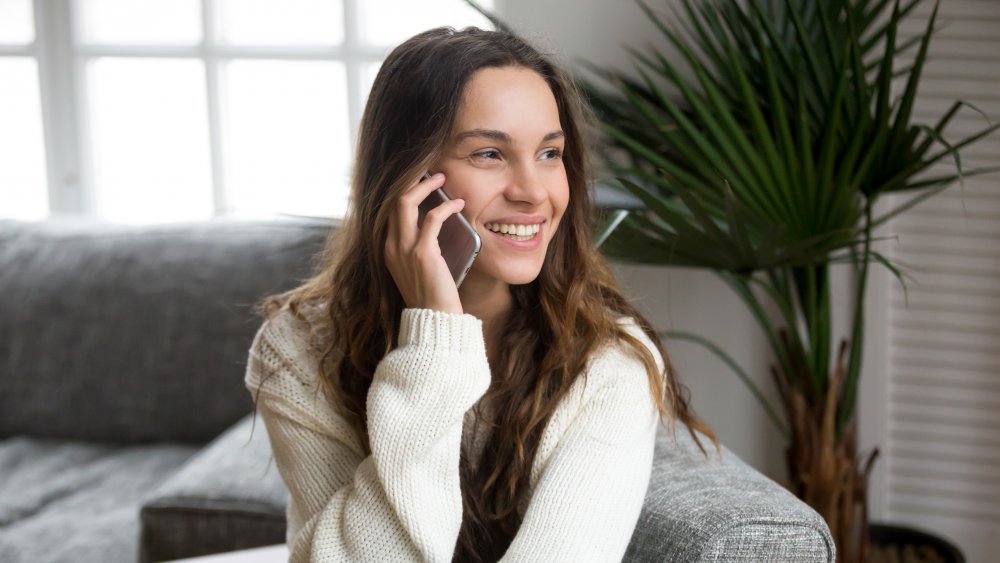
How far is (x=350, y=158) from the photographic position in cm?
314

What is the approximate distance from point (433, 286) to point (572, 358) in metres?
0.23

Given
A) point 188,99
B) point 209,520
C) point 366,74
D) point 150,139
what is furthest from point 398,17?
point 209,520

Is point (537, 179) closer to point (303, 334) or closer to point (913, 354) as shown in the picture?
point (303, 334)

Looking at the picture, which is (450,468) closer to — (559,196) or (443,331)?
(443,331)

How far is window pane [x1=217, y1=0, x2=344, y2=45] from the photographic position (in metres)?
3.01

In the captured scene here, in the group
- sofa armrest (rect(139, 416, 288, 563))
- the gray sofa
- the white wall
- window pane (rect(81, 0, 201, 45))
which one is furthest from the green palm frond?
window pane (rect(81, 0, 201, 45))

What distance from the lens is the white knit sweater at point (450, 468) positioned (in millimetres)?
1278

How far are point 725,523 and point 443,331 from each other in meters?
0.41

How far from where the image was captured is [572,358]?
145 cm

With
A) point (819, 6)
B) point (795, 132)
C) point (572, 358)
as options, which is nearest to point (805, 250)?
point (795, 132)

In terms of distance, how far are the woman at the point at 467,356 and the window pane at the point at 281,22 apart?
1.58 meters

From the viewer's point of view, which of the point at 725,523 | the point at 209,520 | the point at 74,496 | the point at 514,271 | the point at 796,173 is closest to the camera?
the point at 725,523

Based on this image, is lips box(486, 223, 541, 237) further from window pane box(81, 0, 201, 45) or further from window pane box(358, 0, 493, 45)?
window pane box(81, 0, 201, 45)


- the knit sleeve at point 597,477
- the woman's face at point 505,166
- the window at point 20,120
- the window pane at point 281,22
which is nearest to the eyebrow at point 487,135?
the woman's face at point 505,166
